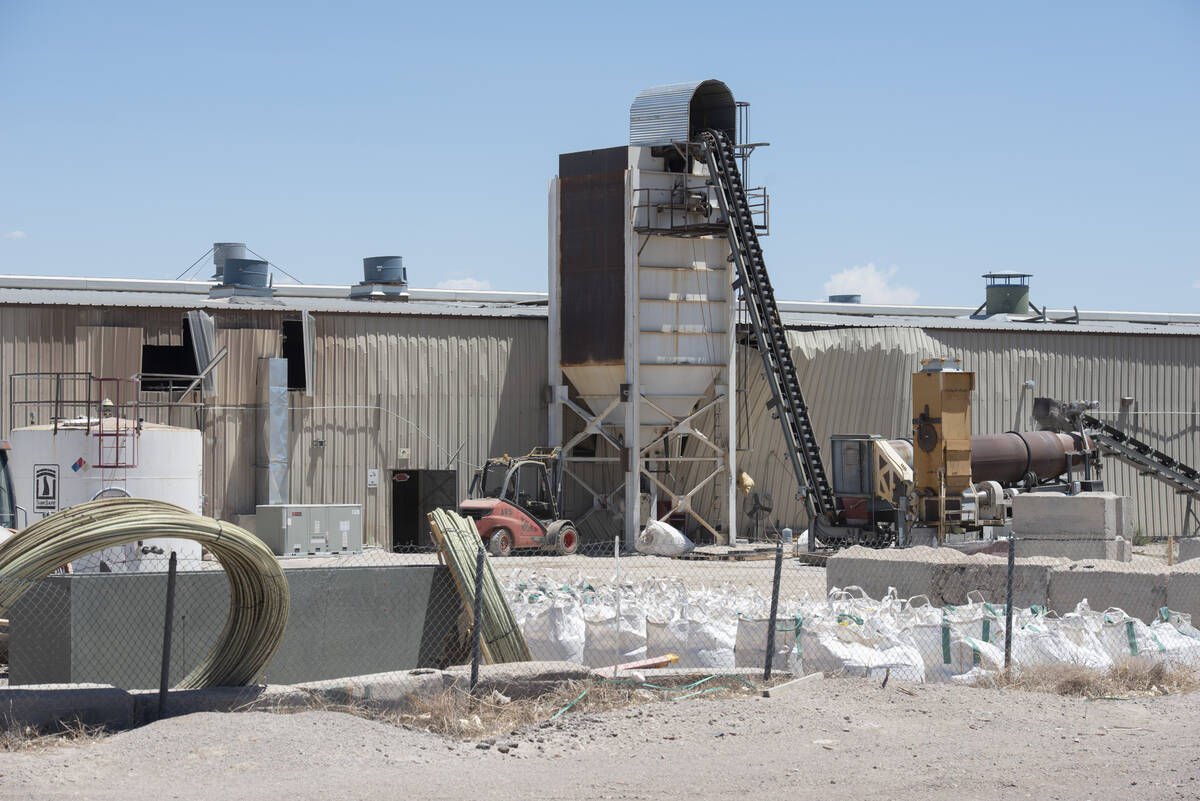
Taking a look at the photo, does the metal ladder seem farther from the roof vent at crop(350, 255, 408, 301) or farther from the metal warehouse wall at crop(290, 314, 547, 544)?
the roof vent at crop(350, 255, 408, 301)

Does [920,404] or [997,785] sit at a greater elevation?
[920,404]

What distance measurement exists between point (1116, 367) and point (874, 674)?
28.3m

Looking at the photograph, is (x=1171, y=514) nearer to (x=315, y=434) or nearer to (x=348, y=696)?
(x=315, y=434)

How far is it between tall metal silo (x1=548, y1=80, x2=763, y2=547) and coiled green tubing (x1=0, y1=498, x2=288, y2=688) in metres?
22.0

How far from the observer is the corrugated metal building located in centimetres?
3055

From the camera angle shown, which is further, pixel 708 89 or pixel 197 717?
pixel 708 89

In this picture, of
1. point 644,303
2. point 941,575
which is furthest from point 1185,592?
point 644,303

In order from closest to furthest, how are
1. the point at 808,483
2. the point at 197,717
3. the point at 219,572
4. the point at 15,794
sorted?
1. the point at 15,794
2. the point at 197,717
3. the point at 219,572
4. the point at 808,483

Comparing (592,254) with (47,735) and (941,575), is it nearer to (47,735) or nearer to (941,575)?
(941,575)

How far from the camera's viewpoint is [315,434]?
105ft

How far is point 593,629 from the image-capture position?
13289 millimetres

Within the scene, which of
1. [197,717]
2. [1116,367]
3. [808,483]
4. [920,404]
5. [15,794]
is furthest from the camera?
[1116,367]

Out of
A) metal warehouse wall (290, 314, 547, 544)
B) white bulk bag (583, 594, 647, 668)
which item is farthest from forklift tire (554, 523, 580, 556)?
white bulk bag (583, 594, 647, 668)

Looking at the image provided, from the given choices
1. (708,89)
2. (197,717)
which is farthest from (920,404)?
(197,717)
